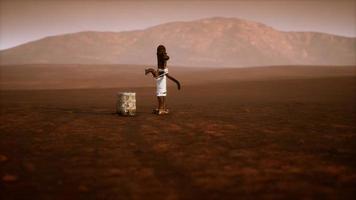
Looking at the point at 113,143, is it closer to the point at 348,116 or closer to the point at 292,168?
the point at 292,168

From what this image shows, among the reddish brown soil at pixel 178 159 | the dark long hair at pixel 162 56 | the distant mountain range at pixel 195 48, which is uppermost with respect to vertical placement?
the distant mountain range at pixel 195 48

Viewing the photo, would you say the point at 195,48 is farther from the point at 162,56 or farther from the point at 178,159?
the point at 178,159

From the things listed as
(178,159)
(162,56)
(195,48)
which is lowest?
(178,159)

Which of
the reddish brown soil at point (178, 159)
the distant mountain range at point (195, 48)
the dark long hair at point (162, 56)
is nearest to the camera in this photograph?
the reddish brown soil at point (178, 159)

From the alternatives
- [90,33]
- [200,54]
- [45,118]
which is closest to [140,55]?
[200,54]

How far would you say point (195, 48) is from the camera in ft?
574

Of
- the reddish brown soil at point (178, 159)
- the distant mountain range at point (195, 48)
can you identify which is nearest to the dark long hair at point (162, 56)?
the reddish brown soil at point (178, 159)

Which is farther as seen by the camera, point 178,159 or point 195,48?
point 195,48

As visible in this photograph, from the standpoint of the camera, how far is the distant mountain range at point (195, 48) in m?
159

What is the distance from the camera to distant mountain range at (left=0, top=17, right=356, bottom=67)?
15862cm

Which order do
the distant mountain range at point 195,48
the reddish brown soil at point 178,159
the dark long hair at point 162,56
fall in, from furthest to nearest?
the distant mountain range at point 195,48 → the dark long hair at point 162,56 → the reddish brown soil at point 178,159

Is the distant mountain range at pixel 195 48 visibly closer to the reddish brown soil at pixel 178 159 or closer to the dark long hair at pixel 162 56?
the dark long hair at pixel 162 56

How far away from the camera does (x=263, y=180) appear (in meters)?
4.42

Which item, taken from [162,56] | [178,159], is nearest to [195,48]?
[162,56]
